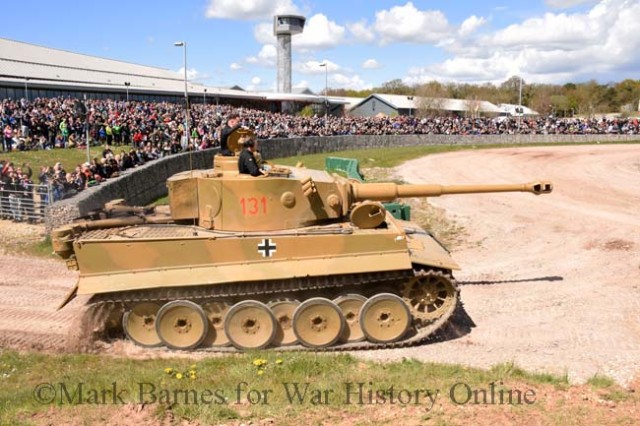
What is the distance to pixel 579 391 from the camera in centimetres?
827

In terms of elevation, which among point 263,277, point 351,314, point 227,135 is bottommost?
point 351,314

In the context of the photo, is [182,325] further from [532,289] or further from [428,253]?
[532,289]

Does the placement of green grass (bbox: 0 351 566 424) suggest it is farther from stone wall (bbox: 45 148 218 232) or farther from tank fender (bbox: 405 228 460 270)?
stone wall (bbox: 45 148 218 232)

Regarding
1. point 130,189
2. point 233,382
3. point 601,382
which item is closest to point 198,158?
point 130,189

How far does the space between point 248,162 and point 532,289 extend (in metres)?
7.23

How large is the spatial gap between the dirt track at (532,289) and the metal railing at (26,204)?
1.58 feet

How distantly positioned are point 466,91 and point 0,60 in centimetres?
9400

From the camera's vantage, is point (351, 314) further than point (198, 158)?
No

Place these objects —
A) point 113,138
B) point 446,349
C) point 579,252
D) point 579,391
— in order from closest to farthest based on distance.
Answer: point 579,391
point 446,349
point 579,252
point 113,138

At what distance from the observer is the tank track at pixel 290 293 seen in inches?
421

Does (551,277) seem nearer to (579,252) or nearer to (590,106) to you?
(579,252)

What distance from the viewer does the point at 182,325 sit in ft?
35.6

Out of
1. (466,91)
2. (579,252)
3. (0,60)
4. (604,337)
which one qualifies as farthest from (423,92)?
(604,337)

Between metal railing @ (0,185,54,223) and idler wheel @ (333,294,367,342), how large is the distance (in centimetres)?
1177
